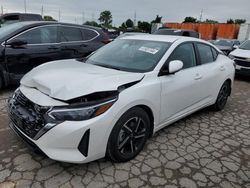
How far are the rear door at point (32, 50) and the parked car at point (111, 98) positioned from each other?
2178 millimetres

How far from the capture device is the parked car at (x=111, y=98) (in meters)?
2.42

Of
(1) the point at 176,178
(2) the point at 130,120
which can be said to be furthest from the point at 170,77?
(1) the point at 176,178

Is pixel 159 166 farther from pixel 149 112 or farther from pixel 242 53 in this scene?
pixel 242 53

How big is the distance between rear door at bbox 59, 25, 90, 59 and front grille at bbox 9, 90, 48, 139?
3.27 metres

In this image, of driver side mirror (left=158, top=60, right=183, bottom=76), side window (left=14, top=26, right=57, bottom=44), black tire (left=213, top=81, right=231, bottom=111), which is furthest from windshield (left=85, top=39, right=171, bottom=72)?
side window (left=14, top=26, right=57, bottom=44)

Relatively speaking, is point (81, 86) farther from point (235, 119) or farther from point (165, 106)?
point (235, 119)

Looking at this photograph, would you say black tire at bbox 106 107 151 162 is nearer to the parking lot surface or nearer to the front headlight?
the parking lot surface

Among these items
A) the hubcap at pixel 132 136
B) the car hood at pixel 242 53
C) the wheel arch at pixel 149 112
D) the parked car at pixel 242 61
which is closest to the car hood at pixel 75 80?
the wheel arch at pixel 149 112

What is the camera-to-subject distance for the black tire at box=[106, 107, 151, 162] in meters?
2.69

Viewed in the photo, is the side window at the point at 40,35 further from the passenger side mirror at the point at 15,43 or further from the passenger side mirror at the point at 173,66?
the passenger side mirror at the point at 173,66

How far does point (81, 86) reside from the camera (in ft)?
8.46

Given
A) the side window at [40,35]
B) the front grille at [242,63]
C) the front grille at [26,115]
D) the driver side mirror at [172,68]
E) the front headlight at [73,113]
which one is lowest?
the front grille at [242,63]

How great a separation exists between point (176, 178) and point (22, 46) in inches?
173

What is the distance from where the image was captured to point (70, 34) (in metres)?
6.23
